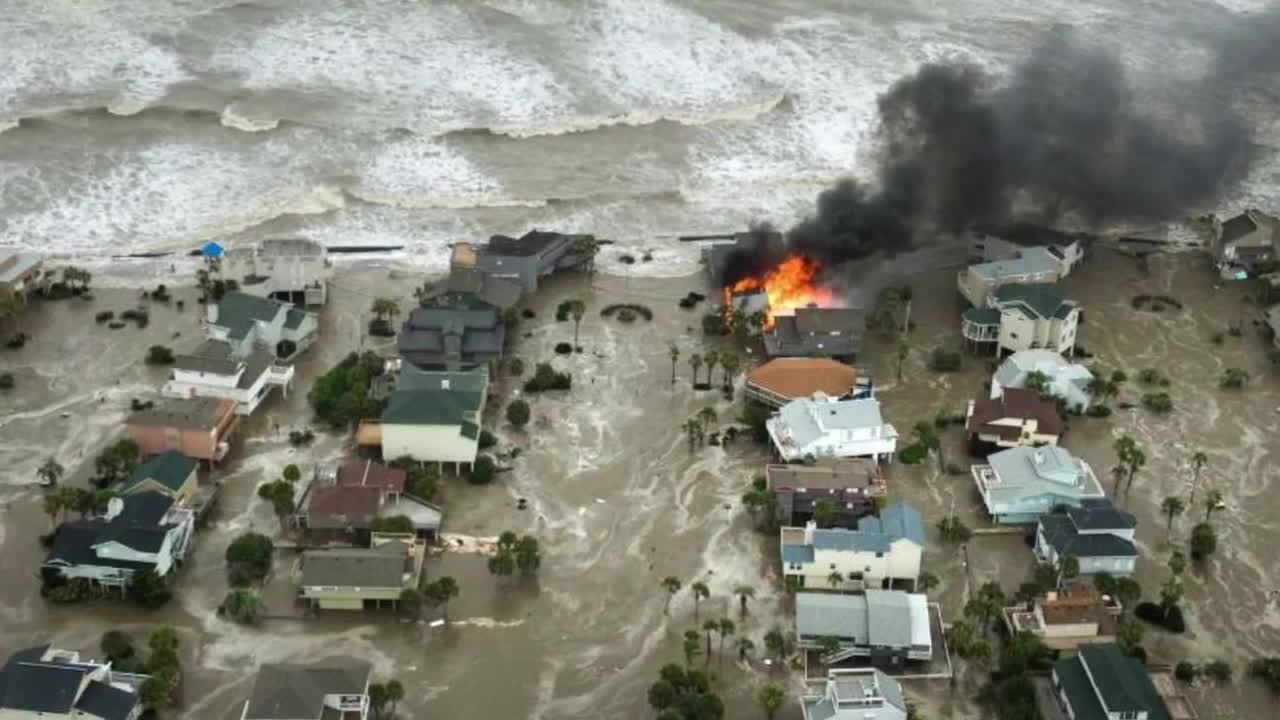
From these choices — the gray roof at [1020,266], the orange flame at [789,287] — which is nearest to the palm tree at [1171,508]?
the gray roof at [1020,266]

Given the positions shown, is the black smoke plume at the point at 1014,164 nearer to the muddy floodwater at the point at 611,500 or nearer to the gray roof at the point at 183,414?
the muddy floodwater at the point at 611,500

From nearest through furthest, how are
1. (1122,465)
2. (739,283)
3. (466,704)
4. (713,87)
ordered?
1. (466,704)
2. (1122,465)
3. (739,283)
4. (713,87)

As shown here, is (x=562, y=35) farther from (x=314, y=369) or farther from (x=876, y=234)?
(x=314, y=369)

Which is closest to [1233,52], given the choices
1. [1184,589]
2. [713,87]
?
[713,87]

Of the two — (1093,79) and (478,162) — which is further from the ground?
(1093,79)

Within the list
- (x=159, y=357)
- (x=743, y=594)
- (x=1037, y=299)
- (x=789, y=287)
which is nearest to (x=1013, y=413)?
(x=1037, y=299)

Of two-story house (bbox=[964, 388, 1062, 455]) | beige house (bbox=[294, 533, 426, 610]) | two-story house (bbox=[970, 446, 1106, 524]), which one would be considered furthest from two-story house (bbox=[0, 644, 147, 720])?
two-story house (bbox=[964, 388, 1062, 455])

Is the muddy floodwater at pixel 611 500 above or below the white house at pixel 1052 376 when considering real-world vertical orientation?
below
